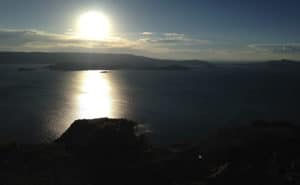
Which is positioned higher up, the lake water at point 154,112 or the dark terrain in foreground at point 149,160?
the dark terrain in foreground at point 149,160

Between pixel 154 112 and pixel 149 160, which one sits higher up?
pixel 149 160

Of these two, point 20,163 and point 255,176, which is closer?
point 255,176

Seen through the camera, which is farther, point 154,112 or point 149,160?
point 154,112

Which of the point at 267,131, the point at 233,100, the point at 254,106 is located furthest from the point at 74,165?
the point at 233,100

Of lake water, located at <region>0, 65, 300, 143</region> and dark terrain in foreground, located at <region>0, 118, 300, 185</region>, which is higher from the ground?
dark terrain in foreground, located at <region>0, 118, 300, 185</region>

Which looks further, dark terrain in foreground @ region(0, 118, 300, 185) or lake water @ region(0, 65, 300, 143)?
lake water @ region(0, 65, 300, 143)

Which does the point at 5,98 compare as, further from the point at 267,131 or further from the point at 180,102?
the point at 267,131

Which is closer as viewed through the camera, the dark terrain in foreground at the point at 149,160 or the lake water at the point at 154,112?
the dark terrain in foreground at the point at 149,160

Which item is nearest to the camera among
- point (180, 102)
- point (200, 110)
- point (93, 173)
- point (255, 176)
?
point (255, 176)
